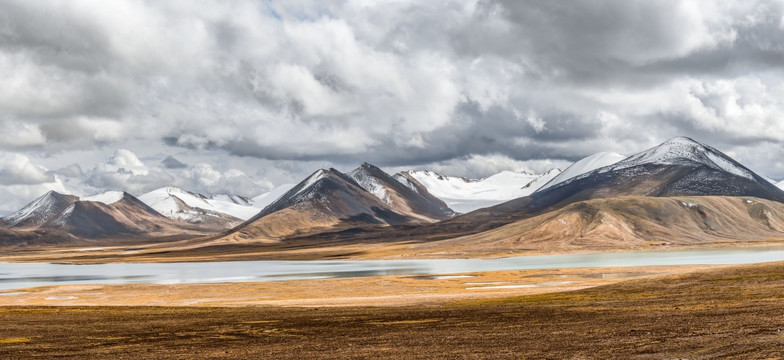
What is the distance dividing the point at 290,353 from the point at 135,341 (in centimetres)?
1239

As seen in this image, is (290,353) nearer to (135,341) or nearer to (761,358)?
(135,341)

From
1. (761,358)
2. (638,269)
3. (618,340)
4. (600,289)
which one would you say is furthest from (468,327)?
(638,269)

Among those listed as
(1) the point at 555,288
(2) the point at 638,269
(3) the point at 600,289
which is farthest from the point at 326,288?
(2) the point at 638,269

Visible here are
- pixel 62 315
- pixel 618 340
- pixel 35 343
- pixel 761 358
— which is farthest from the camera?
pixel 62 315

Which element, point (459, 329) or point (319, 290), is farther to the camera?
point (319, 290)

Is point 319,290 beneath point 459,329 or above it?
beneath

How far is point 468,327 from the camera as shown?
147 ft

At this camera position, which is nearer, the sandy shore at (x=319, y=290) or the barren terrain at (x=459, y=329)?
the barren terrain at (x=459, y=329)

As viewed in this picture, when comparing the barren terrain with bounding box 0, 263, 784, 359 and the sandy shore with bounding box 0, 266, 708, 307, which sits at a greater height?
the barren terrain with bounding box 0, 263, 784, 359

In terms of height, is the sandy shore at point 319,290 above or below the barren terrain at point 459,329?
below

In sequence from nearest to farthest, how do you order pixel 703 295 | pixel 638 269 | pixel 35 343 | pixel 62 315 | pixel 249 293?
pixel 35 343
pixel 703 295
pixel 62 315
pixel 249 293
pixel 638 269

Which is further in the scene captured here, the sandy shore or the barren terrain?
the sandy shore

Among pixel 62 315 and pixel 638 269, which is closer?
pixel 62 315

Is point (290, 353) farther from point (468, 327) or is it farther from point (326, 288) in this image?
point (326, 288)
